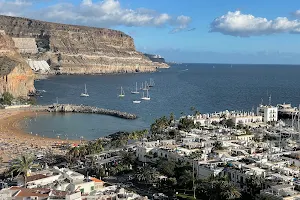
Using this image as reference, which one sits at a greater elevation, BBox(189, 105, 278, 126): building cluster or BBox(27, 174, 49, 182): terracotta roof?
BBox(27, 174, 49, 182): terracotta roof

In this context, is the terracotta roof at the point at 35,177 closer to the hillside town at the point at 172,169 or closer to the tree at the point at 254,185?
the hillside town at the point at 172,169

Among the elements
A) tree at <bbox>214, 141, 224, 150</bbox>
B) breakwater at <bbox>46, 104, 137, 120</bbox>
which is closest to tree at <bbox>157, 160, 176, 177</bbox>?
tree at <bbox>214, 141, 224, 150</bbox>

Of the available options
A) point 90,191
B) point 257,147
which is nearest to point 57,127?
point 257,147

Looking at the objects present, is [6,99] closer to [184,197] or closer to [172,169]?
[172,169]

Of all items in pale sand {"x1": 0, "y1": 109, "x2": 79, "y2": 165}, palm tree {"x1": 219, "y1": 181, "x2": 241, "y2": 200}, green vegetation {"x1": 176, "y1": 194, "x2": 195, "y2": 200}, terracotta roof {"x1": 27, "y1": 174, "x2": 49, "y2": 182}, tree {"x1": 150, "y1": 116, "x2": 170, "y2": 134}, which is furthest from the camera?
tree {"x1": 150, "y1": 116, "x2": 170, "y2": 134}

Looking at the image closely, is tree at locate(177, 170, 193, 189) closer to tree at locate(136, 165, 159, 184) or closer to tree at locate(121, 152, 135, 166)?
tree at locate(136, 165, 159, 184)

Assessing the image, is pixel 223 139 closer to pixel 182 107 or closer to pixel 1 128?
pixel 1 128

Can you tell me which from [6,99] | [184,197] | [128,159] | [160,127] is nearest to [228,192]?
[184,197]
